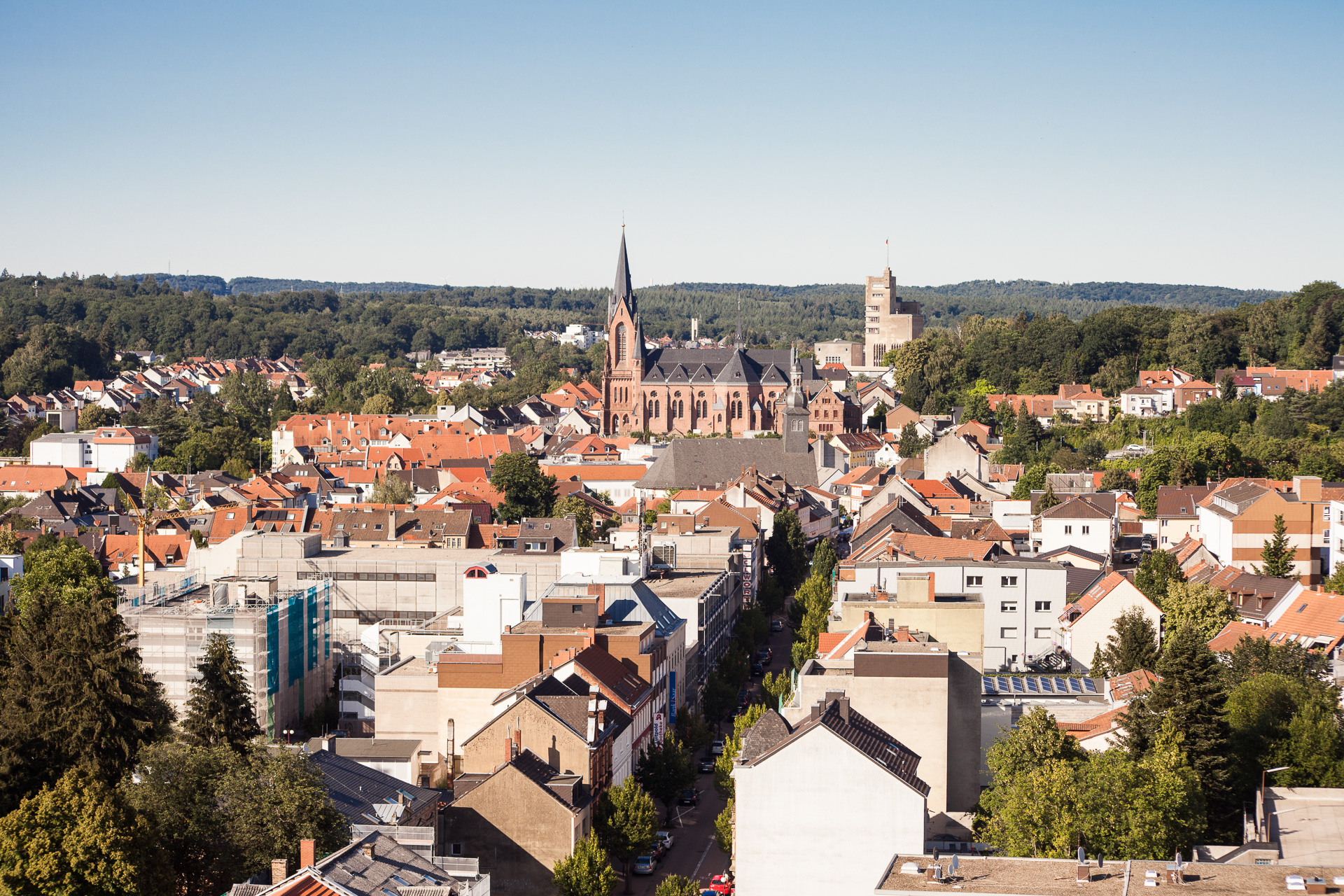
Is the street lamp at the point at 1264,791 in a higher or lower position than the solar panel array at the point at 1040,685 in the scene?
lower

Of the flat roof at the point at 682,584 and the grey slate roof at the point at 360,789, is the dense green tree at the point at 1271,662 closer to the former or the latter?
the flat roof at the point at 682,584

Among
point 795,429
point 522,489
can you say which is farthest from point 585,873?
point 795,429

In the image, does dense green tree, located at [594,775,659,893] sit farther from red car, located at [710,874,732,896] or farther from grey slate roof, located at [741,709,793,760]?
grey slate roof, located at [741,709,793,760]

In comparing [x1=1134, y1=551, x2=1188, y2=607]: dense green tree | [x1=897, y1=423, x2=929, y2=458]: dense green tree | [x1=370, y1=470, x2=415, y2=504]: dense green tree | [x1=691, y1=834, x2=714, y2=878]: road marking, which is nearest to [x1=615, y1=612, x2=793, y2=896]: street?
[x1=691, y1=834, x2=714, y2=878]: road marking

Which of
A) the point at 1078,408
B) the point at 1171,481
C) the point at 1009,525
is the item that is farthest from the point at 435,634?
the point at 1078,408

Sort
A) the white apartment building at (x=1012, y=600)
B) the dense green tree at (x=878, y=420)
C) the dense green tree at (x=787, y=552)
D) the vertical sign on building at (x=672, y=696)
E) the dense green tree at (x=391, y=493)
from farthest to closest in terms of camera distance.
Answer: the dense green tree at (x=878, y=420) → the dense green tree at (x=391, y=493) → the dense green tree at (x=787, y=552) → the white apartment building at (x=1012, y=600) → the vertical sign on building at (x=672, y=696)

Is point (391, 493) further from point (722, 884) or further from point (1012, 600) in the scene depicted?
point (722, 884)

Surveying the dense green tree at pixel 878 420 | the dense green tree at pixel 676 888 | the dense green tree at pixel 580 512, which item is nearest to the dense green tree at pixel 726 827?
the dense green tree at pixel 676 888
